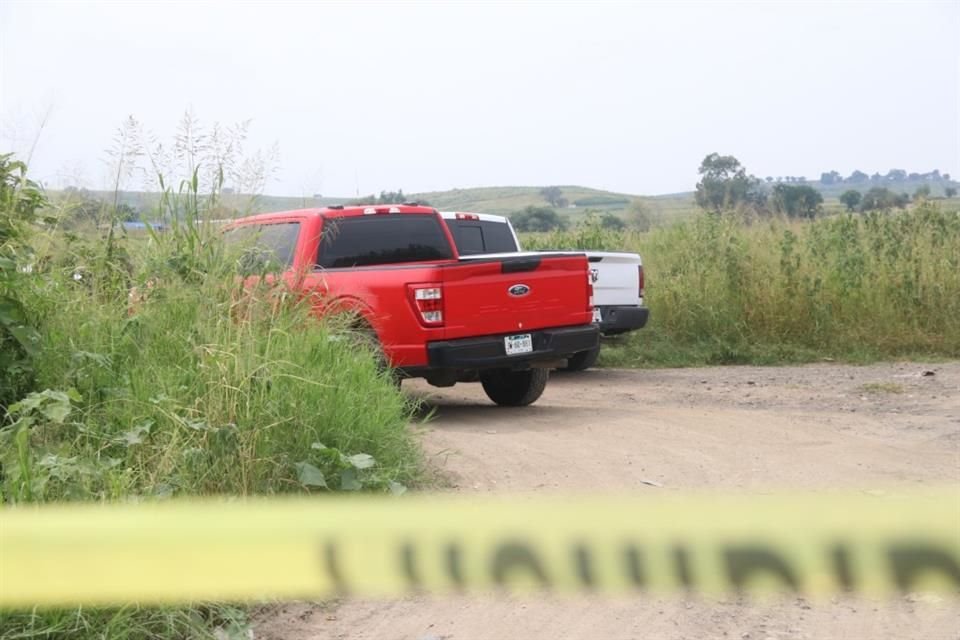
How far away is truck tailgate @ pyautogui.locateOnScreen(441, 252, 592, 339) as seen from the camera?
891cm

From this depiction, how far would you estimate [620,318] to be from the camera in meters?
13.9

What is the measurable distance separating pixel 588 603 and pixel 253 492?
1.68m

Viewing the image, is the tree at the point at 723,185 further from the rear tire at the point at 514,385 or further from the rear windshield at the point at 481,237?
the rear tire at the point at 514,385

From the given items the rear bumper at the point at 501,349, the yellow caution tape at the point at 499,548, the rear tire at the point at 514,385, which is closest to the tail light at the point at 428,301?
the rear bumper at the point at 501,349

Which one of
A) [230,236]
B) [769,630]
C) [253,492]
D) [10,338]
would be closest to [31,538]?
[769,630]

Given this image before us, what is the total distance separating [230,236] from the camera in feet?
23.1

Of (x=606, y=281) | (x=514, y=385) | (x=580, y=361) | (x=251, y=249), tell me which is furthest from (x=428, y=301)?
(x=606, y=281)

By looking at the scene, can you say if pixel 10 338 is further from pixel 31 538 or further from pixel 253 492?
pixel 31 538

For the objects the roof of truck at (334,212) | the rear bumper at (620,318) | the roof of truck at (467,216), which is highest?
the roof of truck at (334,212)

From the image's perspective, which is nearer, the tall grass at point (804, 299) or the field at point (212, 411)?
the field at point (212, 411)

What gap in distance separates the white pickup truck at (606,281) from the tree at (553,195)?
4970cm

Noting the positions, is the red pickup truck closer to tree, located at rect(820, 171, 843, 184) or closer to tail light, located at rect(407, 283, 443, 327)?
tail light, located at rect(407, 283, 443, 327)

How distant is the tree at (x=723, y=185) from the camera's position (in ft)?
64.5

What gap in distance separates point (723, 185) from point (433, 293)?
1519cm
